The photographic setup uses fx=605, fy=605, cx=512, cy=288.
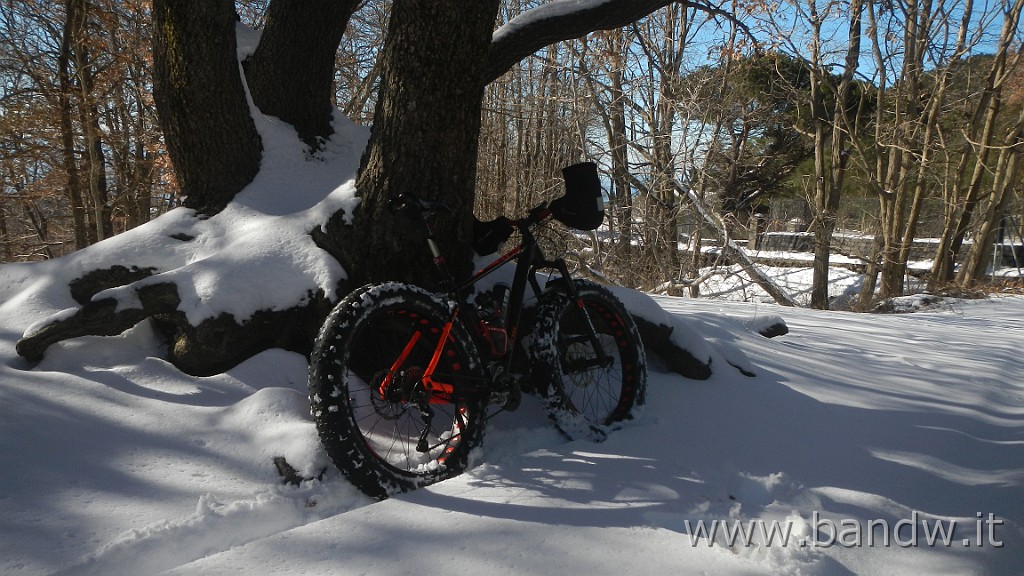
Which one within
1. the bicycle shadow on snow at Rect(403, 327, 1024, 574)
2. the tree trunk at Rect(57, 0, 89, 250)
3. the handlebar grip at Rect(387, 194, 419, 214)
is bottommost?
the bicycle shadow on snow at Rect(403, 327, 1024, 574)

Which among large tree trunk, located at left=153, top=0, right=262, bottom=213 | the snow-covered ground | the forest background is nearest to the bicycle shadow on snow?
the snow-covered ground

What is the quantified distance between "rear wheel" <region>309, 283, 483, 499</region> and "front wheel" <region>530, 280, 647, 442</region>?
43cm

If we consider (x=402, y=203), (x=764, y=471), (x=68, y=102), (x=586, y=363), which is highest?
(x=68, y=102)

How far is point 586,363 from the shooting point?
3082mm

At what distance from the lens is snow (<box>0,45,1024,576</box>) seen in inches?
70.7

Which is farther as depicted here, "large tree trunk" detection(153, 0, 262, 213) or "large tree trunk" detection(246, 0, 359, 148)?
"large tree trunk" detection(246, 0, 359, 148)

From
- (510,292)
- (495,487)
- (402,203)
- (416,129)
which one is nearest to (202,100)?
(416,129)

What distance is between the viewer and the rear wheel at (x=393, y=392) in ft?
6.85

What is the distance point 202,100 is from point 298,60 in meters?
0.73

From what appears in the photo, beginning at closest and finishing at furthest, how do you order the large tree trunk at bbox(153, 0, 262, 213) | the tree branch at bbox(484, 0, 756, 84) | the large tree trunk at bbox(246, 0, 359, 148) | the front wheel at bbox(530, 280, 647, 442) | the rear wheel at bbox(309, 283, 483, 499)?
the rear wheel at bbox(309, 283, 483, 499) → the front wheel at bbox(530, 280, 647, 442) → the large tree trunk at bbox(153, 0, 262, 213) → the large tree trunk at bbox(246, 0, 359, 148) → the tree branch at bbox(484, 0, 756, 84)

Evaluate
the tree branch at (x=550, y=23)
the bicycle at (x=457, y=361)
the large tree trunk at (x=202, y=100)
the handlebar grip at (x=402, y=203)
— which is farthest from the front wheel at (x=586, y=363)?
the large tree trunk at (x=202, y=100)

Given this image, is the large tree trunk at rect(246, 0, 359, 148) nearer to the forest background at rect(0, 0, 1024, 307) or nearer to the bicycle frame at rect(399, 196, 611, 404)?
the bicycle frame at rect(399, 196, 611, 404)

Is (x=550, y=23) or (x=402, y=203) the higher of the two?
(x=550, y=23)

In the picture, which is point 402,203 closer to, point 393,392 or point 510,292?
point 510,292
